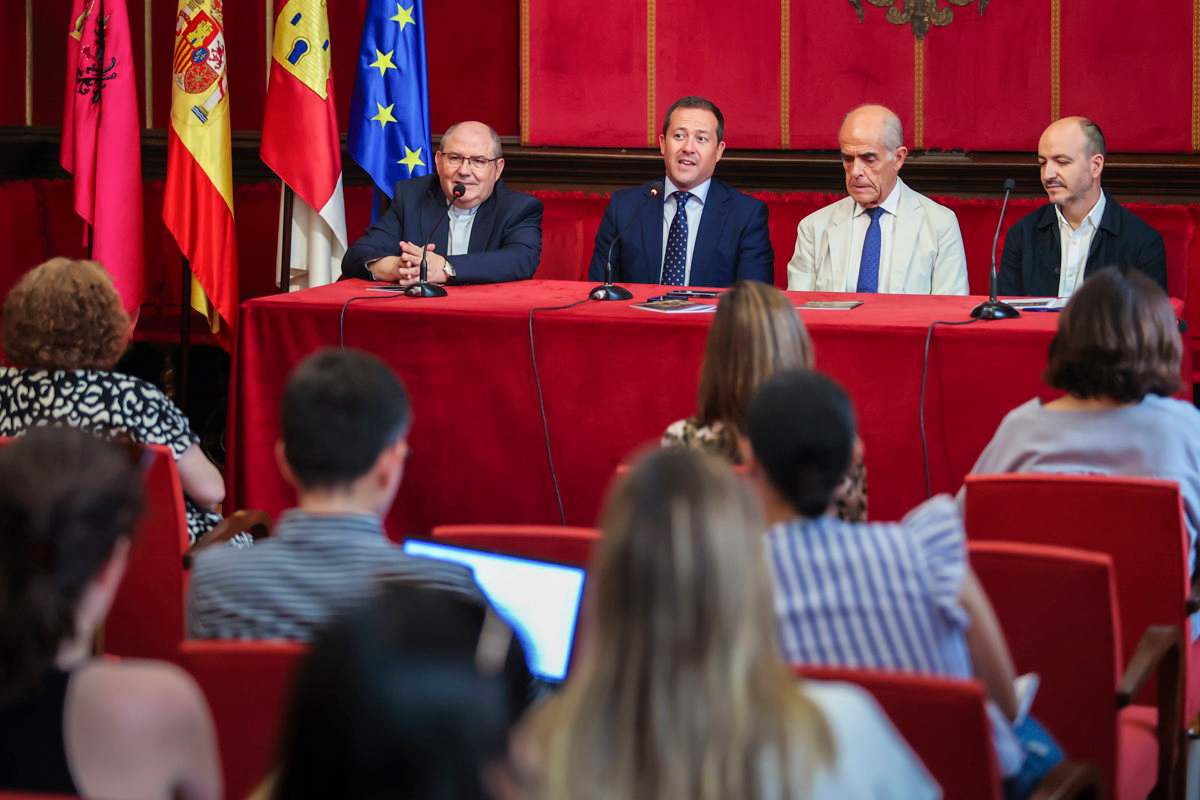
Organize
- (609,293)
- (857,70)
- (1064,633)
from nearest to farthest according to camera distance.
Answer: (1064,633)
(609,293)
(857,70)

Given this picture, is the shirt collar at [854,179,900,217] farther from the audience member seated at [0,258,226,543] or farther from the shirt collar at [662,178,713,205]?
the audience member seated at [0,258,226,543]

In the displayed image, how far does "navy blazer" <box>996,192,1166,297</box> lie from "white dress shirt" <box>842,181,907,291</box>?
35 cm

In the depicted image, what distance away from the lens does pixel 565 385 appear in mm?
3791

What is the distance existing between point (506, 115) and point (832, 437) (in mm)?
4628

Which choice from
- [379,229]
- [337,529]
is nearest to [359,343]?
[379,229]

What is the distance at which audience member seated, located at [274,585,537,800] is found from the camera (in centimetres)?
89

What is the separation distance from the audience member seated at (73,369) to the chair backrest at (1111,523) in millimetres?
1510

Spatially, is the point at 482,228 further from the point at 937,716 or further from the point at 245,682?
the point at 937,716

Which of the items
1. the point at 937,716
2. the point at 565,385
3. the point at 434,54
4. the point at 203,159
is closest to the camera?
the point at 937,716

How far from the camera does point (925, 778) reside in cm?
140

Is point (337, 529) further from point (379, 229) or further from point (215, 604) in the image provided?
point (379, 229)

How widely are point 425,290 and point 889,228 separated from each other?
1511 mm

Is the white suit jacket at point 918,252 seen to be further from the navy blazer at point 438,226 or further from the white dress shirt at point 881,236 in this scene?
the navy blazer at point 438,226

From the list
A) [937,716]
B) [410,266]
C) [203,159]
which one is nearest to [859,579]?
[937,716]
